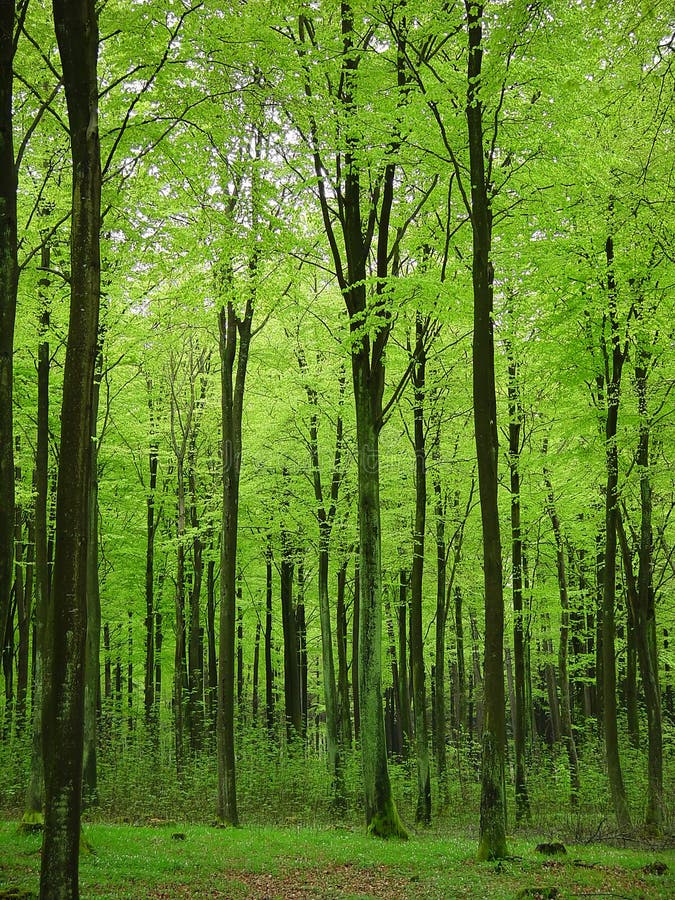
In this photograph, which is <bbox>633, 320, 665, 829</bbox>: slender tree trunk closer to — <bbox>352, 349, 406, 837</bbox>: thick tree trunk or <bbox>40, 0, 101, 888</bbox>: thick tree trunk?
<bbox>352, 349, 406, 837</bbox>: thick tree trunk

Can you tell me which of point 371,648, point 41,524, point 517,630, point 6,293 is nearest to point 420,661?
point 371,648

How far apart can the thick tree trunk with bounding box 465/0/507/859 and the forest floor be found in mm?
674

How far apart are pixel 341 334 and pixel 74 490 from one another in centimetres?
910

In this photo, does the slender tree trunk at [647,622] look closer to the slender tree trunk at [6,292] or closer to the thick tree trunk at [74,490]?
the thick tree trunk at [74,490]

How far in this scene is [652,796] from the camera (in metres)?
13.1

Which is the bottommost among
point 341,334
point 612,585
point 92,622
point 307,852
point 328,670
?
point 307,852

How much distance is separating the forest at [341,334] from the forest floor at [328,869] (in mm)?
315

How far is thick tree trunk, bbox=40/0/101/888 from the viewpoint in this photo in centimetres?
555

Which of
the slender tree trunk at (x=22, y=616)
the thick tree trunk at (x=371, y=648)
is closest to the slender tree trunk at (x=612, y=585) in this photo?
the thick tree trunk at (x=371, y=648)

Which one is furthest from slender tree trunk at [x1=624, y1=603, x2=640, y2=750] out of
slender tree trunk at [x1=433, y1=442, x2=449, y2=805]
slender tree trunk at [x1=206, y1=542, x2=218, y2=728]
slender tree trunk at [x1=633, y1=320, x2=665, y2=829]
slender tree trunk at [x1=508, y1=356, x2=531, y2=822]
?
slender tree trunk at [x1=206, y1=542, x2=218, y2=728]

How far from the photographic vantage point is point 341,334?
14.2m

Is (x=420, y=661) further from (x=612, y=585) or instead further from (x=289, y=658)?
(x=289, y=658)

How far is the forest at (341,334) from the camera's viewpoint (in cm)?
701

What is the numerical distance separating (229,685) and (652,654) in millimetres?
8920
